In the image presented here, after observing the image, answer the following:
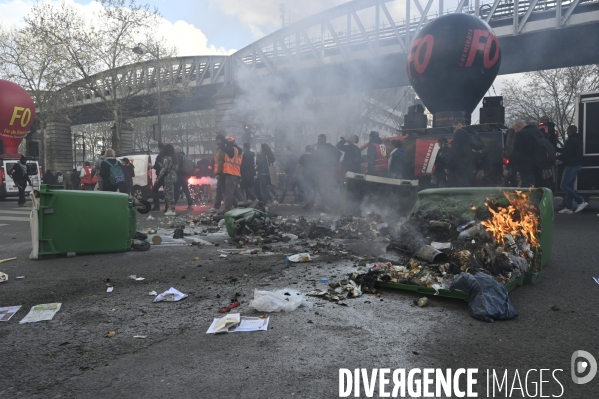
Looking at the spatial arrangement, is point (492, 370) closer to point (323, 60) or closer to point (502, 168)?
point (502, 168)

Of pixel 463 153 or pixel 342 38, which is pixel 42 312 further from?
pixel 342 38

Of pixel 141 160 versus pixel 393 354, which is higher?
pixel 141 160

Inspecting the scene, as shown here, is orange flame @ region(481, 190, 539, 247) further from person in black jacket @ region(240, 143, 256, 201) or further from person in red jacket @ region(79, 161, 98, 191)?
person in red jacket @ region(79, 161, 98, 191)

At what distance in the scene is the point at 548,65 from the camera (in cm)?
2377

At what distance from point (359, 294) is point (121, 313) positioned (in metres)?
1.92

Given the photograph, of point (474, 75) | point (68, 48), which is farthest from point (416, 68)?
point (68, 48)

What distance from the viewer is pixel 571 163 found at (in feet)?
30.7

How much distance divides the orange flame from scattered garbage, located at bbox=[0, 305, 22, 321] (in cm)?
436

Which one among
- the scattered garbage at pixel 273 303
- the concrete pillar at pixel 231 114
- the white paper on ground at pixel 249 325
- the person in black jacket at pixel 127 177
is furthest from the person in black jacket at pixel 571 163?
the person in black jacket at pixel 127 177

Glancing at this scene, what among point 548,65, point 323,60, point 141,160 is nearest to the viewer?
point 141,160

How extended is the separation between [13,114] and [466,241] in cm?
2555

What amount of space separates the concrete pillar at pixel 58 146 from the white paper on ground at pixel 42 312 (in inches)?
1817

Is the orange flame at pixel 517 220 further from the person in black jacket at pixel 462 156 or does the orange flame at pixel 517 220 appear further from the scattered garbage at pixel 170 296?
the person in black jacket at pixel 462 156

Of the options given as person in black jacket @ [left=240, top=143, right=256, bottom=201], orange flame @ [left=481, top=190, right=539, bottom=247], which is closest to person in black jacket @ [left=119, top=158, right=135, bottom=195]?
person in black jacket @ [left=240, top=143, right=256, bottom=201]
